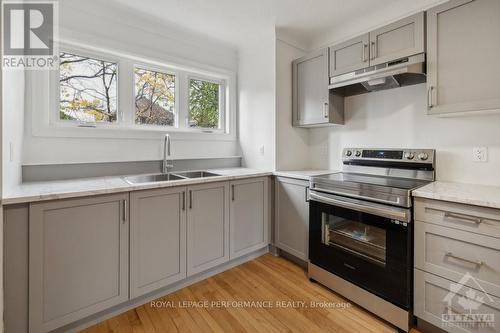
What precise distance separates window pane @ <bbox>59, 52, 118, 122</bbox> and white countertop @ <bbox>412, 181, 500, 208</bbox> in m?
2.65

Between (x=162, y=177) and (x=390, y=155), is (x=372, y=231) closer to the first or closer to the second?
(x=390, y=155)

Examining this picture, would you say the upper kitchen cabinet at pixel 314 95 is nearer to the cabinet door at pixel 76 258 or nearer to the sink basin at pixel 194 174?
the sink basin at pixel 194 174

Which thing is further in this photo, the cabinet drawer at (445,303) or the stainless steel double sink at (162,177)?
the stainless steel double sink at (162,177)

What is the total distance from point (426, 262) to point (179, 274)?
1741mm

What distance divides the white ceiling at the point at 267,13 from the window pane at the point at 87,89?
2.01ft

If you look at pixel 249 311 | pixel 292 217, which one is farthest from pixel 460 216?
pixel 249 311

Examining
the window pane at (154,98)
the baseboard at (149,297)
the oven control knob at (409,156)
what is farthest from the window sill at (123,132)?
the oven control knob at (409,156)

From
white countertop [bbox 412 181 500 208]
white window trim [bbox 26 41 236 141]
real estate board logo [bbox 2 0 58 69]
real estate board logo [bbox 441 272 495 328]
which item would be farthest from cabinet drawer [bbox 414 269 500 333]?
real estate board logo [bbox 2 0 58 69]

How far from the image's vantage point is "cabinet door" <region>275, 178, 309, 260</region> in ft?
7.40

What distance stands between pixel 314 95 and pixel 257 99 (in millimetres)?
690

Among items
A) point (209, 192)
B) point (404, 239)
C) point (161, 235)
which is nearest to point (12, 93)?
point (161, 235)

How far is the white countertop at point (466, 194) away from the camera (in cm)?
127

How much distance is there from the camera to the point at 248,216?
94.3 inches

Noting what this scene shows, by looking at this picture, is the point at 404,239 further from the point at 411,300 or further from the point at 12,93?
the point at 12,93
